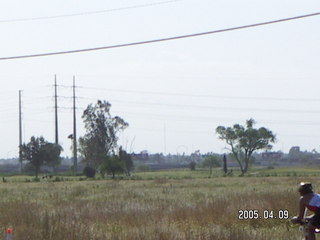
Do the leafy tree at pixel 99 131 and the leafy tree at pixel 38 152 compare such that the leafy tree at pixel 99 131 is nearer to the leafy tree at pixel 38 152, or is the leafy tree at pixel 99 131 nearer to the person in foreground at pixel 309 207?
the leafy tree at pixel 38 152

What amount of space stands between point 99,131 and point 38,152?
15335mm

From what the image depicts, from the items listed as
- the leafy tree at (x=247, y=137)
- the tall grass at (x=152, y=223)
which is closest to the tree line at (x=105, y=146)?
the leafy tree at (x=247, y=137)

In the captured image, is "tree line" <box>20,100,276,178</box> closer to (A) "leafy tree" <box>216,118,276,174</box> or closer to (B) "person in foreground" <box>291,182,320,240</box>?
(A) "leafy tree" <box>216,118,276,174</box>

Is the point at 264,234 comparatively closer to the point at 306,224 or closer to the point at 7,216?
the point at 306,224

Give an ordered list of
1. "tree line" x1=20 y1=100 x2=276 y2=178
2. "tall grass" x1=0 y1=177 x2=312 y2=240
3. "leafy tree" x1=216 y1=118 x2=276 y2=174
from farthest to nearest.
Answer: "leafy tree" x1=216 y1=118 x2=276 y2=174 < "tree line" x1=20 y1=100 x2=276 y2=178 < "tall grass" x1=0 y1=177 x2=312 y2=240

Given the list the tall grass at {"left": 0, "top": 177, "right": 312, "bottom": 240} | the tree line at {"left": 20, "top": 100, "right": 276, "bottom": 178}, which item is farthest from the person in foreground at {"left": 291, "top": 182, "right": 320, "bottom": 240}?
the tree line at {"left": 20, "top": 100, "right": 276, "bottom": 178}

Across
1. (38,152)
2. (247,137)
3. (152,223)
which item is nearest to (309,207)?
(152,223)

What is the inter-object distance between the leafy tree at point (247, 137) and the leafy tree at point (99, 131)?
19.7 meters

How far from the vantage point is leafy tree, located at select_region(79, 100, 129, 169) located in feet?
354

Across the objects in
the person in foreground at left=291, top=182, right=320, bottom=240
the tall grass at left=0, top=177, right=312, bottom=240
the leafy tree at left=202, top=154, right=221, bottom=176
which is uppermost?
the leafy tree at left=202, top=154, right=221, bottom=176

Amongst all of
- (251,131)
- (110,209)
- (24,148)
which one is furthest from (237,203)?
(251,131)

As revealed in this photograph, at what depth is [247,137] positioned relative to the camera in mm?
117250

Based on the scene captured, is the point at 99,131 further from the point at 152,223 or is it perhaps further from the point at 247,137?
the point at 152,223

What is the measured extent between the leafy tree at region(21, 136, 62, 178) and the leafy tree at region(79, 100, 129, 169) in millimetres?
11258
